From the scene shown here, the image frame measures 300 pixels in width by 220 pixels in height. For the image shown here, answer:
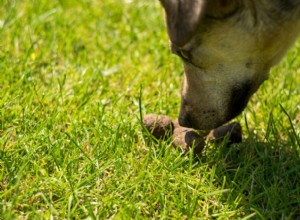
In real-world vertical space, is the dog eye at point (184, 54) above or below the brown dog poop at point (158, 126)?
above

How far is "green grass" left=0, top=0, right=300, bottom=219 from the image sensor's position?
127 inches

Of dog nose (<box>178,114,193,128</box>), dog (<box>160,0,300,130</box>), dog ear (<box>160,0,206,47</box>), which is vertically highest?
dog ear (<box>160,0,206,47</box>)

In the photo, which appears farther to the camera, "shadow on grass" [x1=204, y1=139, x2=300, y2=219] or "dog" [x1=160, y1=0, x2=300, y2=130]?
"shadow on grass" [x1=204, y1=139, x2=300, y2=219]

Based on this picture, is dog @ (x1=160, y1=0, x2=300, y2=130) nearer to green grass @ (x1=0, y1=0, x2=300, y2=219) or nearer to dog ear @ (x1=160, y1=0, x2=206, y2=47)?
dog ear @ (x1=160, y1=0, x2=206, y2=47)

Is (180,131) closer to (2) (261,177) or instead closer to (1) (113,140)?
(1) (113,140)

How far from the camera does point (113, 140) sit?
362 centimetres

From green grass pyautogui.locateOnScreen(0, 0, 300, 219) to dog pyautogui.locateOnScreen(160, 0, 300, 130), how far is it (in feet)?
0.94

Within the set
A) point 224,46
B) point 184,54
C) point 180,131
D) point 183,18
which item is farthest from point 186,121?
point 183,18

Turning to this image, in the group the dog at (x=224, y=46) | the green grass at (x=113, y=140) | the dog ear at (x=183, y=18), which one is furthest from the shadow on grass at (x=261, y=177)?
the dog ear at (x=183, y=18)

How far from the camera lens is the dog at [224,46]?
3.13 meters

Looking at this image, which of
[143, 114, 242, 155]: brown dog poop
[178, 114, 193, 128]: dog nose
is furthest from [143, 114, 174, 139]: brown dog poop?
[178, 114, 193, 128]: dog nose

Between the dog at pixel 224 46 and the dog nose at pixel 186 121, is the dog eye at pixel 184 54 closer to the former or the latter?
the dog at pixel 224 46

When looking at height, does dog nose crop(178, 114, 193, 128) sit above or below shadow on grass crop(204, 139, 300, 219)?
above

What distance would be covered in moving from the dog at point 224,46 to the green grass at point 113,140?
11.3 inches
